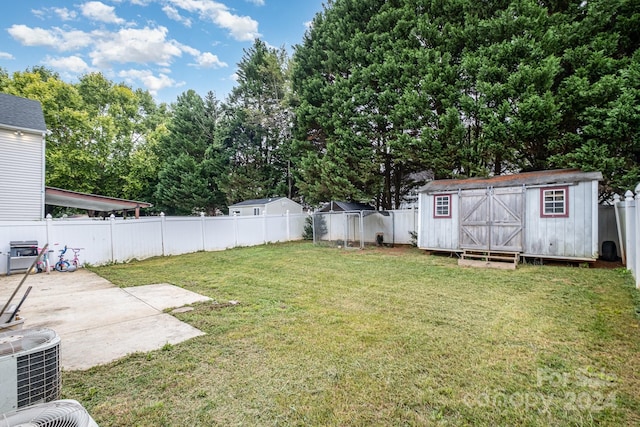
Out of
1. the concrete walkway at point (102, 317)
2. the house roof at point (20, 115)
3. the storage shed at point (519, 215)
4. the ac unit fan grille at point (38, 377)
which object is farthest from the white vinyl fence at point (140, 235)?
the ac unit fan grille at point (38, 377)

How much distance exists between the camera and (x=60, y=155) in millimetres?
19766

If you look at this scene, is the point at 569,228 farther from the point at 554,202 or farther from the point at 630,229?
the point at 630,229

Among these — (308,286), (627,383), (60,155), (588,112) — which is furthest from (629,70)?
(60,155)

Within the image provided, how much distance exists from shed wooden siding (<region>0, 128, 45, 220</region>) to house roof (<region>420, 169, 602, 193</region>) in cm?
1300

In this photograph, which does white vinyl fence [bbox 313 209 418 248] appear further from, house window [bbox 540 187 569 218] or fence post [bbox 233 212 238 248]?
house window [bbox 540 187 569 218]

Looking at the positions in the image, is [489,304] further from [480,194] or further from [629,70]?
[629,70]

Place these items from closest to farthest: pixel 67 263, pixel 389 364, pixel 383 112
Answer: pixel 389 364
pixel 67 263
pixel 383 112

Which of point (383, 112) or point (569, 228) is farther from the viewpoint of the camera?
point (383, 112)

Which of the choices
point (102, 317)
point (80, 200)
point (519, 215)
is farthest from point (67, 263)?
point (519, 215)

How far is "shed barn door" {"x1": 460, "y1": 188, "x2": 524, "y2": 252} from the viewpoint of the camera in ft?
28.2

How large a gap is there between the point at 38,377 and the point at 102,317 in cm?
317

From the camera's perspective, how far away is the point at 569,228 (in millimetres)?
7832

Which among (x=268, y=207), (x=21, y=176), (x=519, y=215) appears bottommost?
(x=519, y=215)

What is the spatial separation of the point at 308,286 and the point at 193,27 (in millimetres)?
14051
